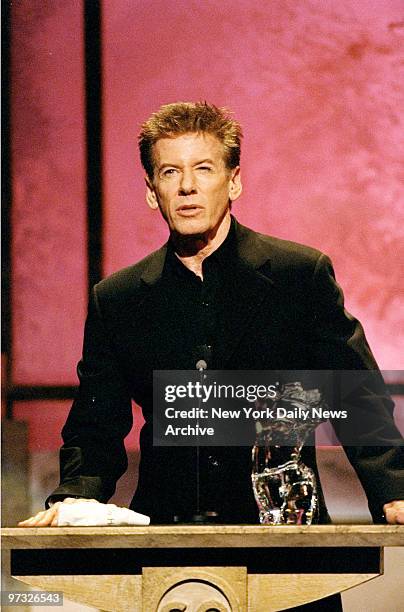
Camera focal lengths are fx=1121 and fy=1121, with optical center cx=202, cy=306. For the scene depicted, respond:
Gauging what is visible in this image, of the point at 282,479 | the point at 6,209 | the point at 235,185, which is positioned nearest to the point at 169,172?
the point at 235,185

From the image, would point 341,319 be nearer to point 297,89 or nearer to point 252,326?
point 252,326

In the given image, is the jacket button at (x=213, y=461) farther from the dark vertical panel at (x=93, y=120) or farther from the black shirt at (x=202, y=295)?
the dark vertical panel at (x=93, y=120)

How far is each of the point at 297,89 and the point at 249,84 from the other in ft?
0.42

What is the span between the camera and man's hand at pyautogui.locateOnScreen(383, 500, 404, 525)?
209 cm

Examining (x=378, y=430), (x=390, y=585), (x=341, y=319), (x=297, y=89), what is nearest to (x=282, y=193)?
(x=297, y=89)

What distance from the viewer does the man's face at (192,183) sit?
2.67 meters

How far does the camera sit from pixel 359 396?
2.59 m

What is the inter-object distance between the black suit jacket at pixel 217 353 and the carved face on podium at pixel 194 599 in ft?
1.62

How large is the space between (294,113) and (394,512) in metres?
1.25

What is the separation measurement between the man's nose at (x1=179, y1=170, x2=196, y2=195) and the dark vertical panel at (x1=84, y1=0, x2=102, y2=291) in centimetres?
40

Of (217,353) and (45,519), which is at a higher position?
(217,353)

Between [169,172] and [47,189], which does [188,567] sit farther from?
[47,189]

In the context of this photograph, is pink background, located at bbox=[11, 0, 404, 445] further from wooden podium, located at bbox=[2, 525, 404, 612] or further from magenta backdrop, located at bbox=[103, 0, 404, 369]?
wooden podium, located at bbox=[2, 525, 404, 612]

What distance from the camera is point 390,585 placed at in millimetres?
3168
